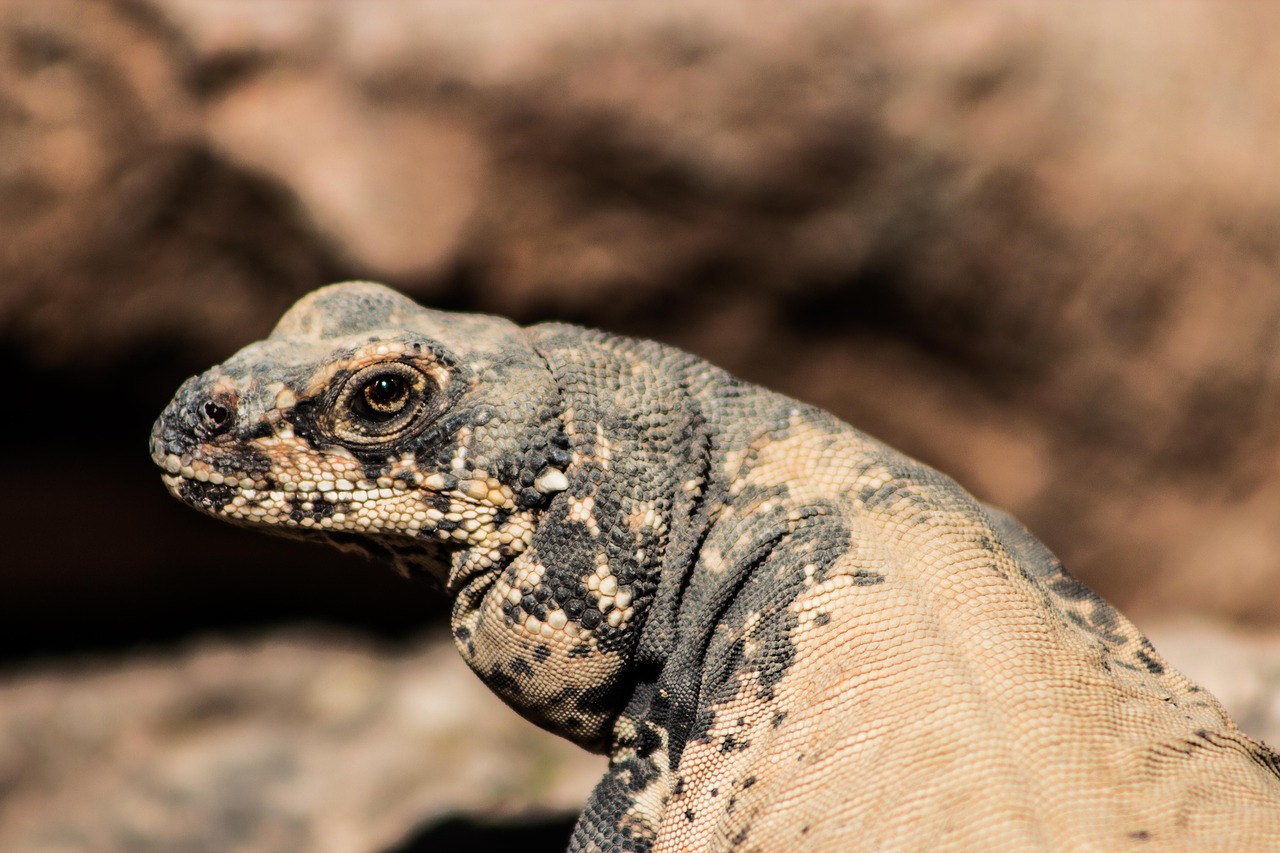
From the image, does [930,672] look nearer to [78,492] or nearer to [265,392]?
[265,392]

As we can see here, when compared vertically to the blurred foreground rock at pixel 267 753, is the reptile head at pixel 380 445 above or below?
below

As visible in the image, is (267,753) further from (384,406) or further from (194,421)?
(384,406)

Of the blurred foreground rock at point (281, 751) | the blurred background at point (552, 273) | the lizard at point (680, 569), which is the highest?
the blurred background at point (552, 273)

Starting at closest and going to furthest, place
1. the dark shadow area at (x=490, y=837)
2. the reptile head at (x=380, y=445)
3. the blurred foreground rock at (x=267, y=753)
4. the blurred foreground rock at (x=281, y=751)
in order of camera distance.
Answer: the reptile head at (x=380, y=445), the dark shadow area at (x=490, y=837), the blurred foreground rock at (x=281, y=751), the blurred foreground rock at (x=267, y=753)

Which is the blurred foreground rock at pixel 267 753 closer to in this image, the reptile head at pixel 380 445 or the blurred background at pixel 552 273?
the blurred background at pixel 552 273

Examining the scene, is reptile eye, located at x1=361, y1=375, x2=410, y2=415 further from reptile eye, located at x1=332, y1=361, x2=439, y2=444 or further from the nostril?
the nostril

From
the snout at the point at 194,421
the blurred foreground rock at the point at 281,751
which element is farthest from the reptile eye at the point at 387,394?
the blurred foreground rock at the point at 281,751

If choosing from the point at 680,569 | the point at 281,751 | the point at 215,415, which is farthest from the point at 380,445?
the point at 281,751

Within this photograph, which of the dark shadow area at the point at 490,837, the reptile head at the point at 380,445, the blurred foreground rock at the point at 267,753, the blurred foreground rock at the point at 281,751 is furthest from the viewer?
the blurred foreground rock at the point at 267,753
